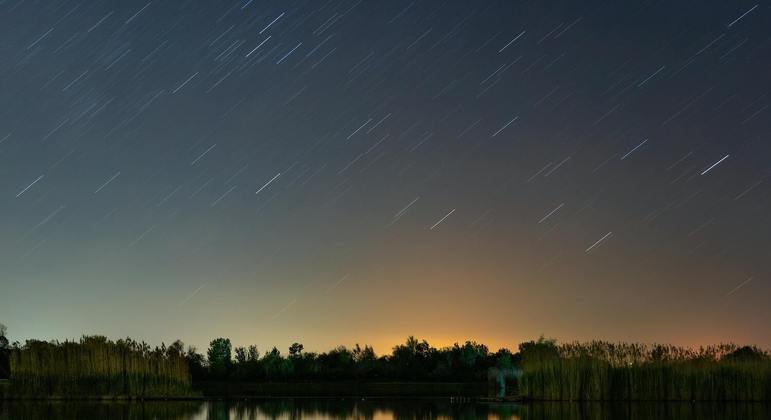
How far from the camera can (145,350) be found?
38.4 m

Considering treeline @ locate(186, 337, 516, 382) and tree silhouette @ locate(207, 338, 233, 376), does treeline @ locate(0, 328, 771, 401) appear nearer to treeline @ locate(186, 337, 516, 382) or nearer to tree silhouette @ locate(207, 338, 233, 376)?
treeline @ locate(186, 337, 516, 382)

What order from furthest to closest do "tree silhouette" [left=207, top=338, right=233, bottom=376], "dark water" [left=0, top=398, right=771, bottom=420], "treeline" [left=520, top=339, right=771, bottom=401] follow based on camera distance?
"tree silhouette" [left=207, top=338, right=233, bottom=376]
"treeline" [left=520, top=339, right=771, bottom=401]
"dark water" [left=0, top=398, right=771, bottom=420]

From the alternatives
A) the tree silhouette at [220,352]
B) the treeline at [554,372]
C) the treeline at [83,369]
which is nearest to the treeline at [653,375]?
the treeline at [554,372]

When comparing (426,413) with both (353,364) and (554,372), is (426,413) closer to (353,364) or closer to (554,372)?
(554,372)

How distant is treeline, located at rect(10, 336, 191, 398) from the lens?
1463 inches

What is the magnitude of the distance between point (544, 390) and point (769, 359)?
8.97m

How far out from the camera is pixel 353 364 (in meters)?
69.2

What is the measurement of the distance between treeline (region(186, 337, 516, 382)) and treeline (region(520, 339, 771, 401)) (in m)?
17.9

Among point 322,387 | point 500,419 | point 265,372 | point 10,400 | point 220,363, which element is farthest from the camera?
point 220,363

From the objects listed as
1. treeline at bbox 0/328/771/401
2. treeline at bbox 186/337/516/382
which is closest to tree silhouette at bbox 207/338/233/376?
treeline at bbox 186/337/516/382

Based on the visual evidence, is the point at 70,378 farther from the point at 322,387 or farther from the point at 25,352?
the point at 322,387

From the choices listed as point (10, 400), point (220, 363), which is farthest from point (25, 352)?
point (220, 363)

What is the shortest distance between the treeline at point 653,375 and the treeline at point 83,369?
17.4 meters

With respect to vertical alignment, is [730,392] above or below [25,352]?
below
